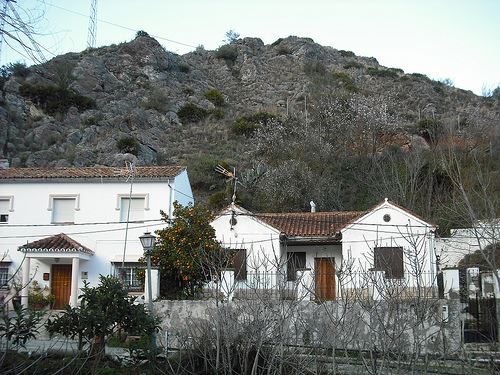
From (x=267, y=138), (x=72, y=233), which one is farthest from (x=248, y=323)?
(x=267, y=138)

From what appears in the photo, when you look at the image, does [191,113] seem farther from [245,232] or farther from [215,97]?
[245,232]

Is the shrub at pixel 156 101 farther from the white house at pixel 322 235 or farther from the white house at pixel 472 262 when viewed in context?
the white house at pixel 472 262

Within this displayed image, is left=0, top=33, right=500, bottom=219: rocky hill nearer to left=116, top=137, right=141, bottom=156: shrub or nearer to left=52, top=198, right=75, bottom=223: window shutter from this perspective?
left=116, top=137, right=141, bottom=156: shrub

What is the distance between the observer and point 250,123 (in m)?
49.1

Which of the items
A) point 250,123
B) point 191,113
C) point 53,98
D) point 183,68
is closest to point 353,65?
point 183,68

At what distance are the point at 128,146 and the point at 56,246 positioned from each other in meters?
19.1

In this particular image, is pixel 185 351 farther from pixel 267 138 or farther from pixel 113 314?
pixel 267 138

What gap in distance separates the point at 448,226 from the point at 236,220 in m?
11.8

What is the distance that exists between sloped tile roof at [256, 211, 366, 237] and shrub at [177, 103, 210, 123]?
29660 mm

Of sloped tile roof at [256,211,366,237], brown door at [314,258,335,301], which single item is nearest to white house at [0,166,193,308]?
sloped tile roof at [256,211,366,237]

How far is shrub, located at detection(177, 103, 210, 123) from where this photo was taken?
52.5 meters

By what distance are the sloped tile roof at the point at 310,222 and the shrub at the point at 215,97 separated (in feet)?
112

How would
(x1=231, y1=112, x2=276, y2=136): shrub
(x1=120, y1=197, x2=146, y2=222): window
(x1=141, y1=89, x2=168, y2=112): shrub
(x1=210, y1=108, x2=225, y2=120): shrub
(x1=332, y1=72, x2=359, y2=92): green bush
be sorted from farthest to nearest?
(x1=332, y1=72, x2=359, y2=92): green bush, (x1=210, y1=108, x2=225, y2=120): shrub, (x1=141, y1=89, x2=168, y2=112): shrub, (x1=231, y1=112, x2=276, y2=136): shrub, (x1=120, y1=197, x2=146, y2=222): window

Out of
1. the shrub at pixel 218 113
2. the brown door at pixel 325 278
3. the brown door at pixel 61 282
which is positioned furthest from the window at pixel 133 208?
the shrub at pixel 218 113
